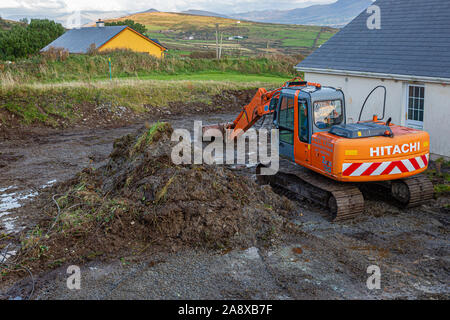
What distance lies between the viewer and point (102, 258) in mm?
7324

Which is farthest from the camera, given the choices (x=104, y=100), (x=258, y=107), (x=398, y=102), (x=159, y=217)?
(x=104, y=100)

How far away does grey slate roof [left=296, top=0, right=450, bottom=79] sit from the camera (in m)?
13.8

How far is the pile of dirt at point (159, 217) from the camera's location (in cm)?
755

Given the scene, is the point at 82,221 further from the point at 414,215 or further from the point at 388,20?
the point at 388,20

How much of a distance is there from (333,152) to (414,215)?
7.98 ft

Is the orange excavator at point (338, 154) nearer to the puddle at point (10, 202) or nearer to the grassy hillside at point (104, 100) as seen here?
the puddle at point (10, 202)

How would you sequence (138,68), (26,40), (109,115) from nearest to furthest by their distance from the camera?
(109,115) → (138,68) → (26,40)

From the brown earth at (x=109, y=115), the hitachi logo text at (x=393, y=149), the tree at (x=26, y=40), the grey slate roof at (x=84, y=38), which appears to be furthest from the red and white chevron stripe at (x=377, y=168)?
the tree at (x=26, y=40)

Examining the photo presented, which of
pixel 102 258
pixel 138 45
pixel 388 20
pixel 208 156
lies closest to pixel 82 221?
pixel 102 258

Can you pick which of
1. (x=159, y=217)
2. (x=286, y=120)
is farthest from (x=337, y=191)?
(x=159, y=217)

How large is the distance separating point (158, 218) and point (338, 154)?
3.93m

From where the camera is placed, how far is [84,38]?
40844mm

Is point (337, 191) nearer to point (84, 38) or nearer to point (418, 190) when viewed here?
point (418, 190)
